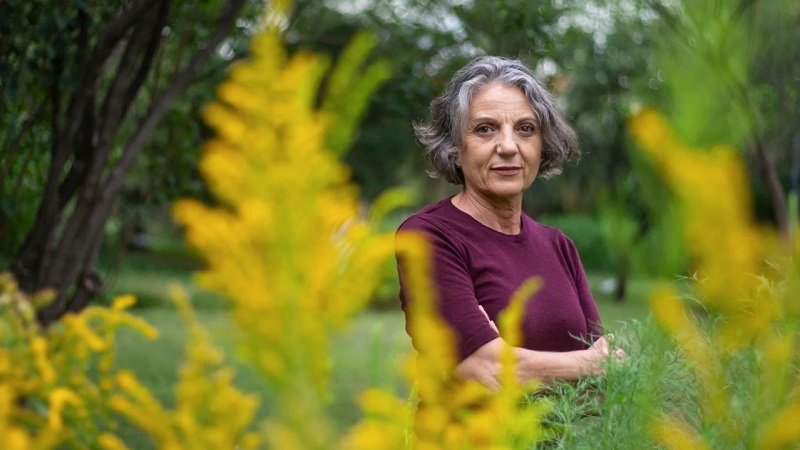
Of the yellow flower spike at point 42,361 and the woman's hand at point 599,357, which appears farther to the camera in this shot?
the woman's hand at point 599,357

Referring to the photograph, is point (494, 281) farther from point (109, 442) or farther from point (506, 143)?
point (109, 442)

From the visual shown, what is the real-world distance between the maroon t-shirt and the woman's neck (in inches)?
1.1

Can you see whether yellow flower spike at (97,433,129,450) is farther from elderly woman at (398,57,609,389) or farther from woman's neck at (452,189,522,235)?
woman's neck at (452,189,522,235)

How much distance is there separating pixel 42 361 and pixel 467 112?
1.96 metres

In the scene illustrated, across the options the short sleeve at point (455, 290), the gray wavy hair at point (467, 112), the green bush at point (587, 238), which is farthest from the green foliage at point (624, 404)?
the green bush at point (587, 238)

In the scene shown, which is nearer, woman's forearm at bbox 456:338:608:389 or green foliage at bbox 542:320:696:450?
green foliage at bbox 542:320:696:450

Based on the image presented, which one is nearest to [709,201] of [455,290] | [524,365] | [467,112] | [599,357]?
[599,357]

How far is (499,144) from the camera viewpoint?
2.79 meters

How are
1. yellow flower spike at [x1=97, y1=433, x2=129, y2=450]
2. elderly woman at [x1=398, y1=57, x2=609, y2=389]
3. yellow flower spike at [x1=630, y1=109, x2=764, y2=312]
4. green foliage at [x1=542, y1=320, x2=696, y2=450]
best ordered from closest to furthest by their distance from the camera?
yellow flower spike at [x1=630, y1=109, x2=764, y2=312]
yellow flower spike at [x1=97, y1=433, x2=129, y2=450]
green foliage at [x1=542, y1=320, x2=696, y2=450]
elderly woman at [x1=398, y1=57, x2=609, y2=389]

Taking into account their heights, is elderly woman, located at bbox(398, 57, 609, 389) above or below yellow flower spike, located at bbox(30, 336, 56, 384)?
below

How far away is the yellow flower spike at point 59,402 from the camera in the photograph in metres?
0.93

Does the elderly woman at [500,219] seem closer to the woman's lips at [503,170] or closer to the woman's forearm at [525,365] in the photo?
the woman's lips at [503,170]

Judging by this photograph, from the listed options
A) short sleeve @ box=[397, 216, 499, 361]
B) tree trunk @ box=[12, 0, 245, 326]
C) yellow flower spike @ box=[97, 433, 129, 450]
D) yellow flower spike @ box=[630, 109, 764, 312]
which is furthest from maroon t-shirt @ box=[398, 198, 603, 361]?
tree trunk @ box=[12, 0, 245, 326]

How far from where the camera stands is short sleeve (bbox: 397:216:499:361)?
2.45m
